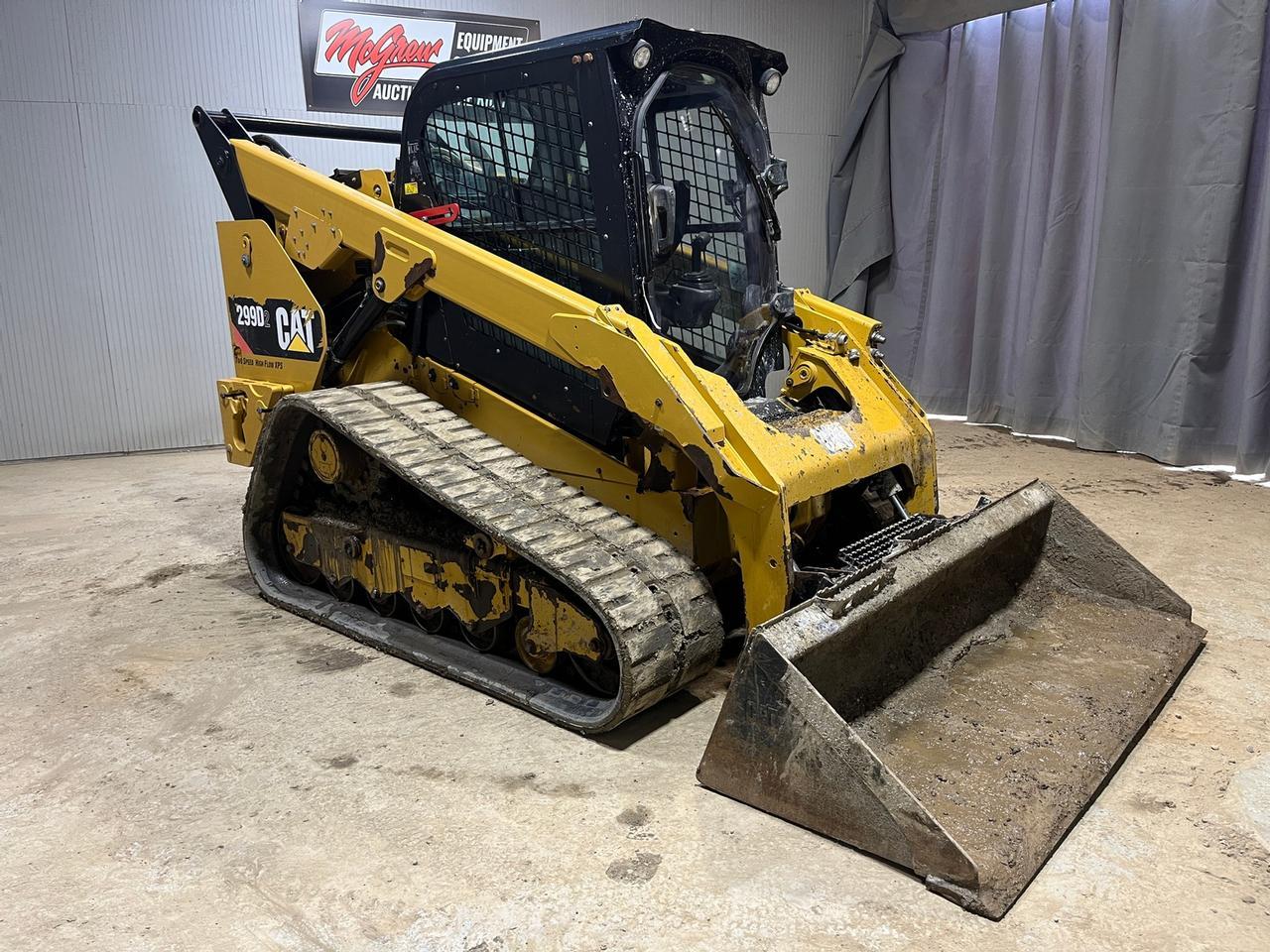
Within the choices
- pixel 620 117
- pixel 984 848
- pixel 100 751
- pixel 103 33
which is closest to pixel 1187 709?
pixel 984 848

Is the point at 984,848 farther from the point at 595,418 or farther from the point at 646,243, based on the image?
the point at 646,243

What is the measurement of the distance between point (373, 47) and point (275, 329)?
3.55 metres

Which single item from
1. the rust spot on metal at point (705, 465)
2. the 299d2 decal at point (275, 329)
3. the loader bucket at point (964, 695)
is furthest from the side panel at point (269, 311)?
the loader bucket at point (964, 695)

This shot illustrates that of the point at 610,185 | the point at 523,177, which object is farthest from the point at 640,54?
the point at 523,177

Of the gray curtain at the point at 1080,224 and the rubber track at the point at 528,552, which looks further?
the gray curtain at the point at 1080,224

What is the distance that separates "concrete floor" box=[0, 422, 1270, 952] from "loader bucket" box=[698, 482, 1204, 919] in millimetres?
91

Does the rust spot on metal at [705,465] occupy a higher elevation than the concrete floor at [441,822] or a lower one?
higher

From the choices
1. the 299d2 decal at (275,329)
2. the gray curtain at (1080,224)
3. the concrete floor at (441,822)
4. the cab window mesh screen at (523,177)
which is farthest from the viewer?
the gray curtain at (1080,224)

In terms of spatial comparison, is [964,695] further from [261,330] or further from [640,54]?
[261,330]

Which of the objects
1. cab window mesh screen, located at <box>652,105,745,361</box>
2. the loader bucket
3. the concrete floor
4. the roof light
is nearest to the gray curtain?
the concrete floor

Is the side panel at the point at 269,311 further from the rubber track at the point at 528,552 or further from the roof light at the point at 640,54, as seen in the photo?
the roof light at the point at 640,54

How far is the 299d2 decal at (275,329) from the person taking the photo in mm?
3910

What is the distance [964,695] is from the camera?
2842mm

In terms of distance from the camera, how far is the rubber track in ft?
9.02
